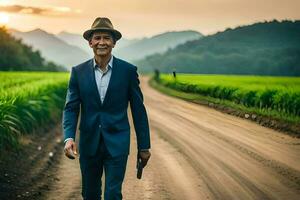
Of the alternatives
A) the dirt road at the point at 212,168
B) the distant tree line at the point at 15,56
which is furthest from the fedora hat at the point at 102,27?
the distant tree line at the point at 15,56

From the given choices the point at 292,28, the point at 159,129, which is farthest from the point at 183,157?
the point at 292,28

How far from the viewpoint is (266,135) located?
14656mm

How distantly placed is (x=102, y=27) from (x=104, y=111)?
0.80 m

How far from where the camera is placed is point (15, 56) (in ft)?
252

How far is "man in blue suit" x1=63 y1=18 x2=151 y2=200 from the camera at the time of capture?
203 inches

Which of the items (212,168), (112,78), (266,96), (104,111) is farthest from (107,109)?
(266,96)

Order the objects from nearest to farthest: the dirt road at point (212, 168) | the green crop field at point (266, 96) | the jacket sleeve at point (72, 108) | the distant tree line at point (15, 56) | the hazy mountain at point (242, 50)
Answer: the jacket sleeve at point (72, 108) → the dirt road at point (212, 168) → the green crop field at point (266, 96) → the distant tree line at point (15, 56) → the hazy mountain at point (242, 50)

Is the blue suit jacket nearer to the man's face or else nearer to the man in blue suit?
the man in blue suit

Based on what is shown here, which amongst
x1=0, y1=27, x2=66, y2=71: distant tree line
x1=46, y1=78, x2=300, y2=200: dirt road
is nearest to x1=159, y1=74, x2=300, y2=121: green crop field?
x1=46, y1=78, x2=300, y2=200: dirt road

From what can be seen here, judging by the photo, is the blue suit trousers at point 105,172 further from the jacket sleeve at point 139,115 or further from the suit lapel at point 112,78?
the suit lapel at point 112,78

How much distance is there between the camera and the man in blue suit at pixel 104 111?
203 inches

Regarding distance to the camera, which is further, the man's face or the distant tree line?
the distant tree line

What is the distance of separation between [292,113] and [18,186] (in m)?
11.6

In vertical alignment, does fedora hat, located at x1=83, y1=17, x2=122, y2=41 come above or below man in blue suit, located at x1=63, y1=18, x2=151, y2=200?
above
